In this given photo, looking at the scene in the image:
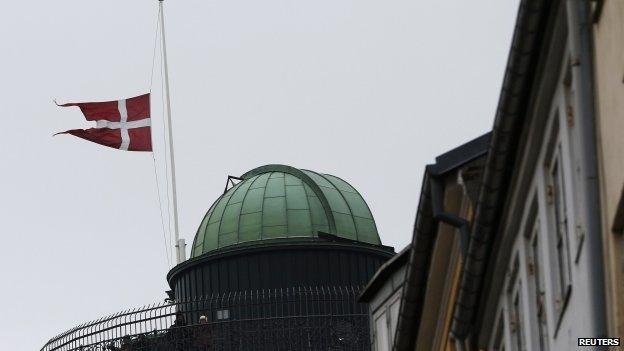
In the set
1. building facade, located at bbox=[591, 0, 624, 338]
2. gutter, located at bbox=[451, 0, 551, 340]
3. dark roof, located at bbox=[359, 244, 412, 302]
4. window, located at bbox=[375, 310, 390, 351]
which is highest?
dark roof, located at bbox=[359, 244, 412, 302]

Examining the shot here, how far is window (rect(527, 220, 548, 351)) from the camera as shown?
20.1 m

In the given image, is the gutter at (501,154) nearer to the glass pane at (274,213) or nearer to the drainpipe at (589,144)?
the drainpipe at (589,144)

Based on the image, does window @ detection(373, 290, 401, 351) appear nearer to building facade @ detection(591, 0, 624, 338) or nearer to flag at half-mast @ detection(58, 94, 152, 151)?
building facade @ detection(591, 0, 624, 338)

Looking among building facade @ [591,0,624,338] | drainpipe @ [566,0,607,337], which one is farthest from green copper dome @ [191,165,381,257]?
building facade @ [591,0,624,338]

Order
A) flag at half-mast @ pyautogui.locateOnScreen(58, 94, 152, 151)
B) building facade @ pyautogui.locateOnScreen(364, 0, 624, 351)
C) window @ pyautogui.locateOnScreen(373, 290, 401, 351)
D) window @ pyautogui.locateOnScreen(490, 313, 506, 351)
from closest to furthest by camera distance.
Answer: building facade @ pyautogui.locateOnScreen(364, 0, 624, 351) → window @ pyautogui.locateOnScreen(490, 313, 506, 351) → window @ pyautogui.locateOnScreen(373, 290, 401, 351) → flag at half-mast @ pyautogui.locateOnScreen(58, 94, 152, 151)

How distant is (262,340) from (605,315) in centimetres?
3275

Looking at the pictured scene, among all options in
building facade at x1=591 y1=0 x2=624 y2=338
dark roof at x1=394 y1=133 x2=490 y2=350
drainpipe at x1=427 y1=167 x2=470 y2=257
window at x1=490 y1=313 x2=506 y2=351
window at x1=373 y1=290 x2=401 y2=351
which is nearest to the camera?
building facade at x1=591 y1=0 x2=624 y2=338

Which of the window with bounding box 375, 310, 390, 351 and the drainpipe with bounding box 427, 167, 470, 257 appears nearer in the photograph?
the drainpipe with bounding box 427, 167, 470, 257

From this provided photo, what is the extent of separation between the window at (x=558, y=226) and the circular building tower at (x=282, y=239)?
106ft

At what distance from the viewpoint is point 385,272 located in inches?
1366

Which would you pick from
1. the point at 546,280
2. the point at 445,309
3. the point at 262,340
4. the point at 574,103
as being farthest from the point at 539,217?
the point at 262,340

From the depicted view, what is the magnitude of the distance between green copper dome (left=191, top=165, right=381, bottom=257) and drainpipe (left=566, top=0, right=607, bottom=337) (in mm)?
36094

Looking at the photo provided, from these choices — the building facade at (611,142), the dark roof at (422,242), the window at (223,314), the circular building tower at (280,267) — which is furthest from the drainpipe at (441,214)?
the window at (223,314)

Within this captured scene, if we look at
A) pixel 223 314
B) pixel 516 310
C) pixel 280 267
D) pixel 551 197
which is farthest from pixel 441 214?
pixel 280 267
